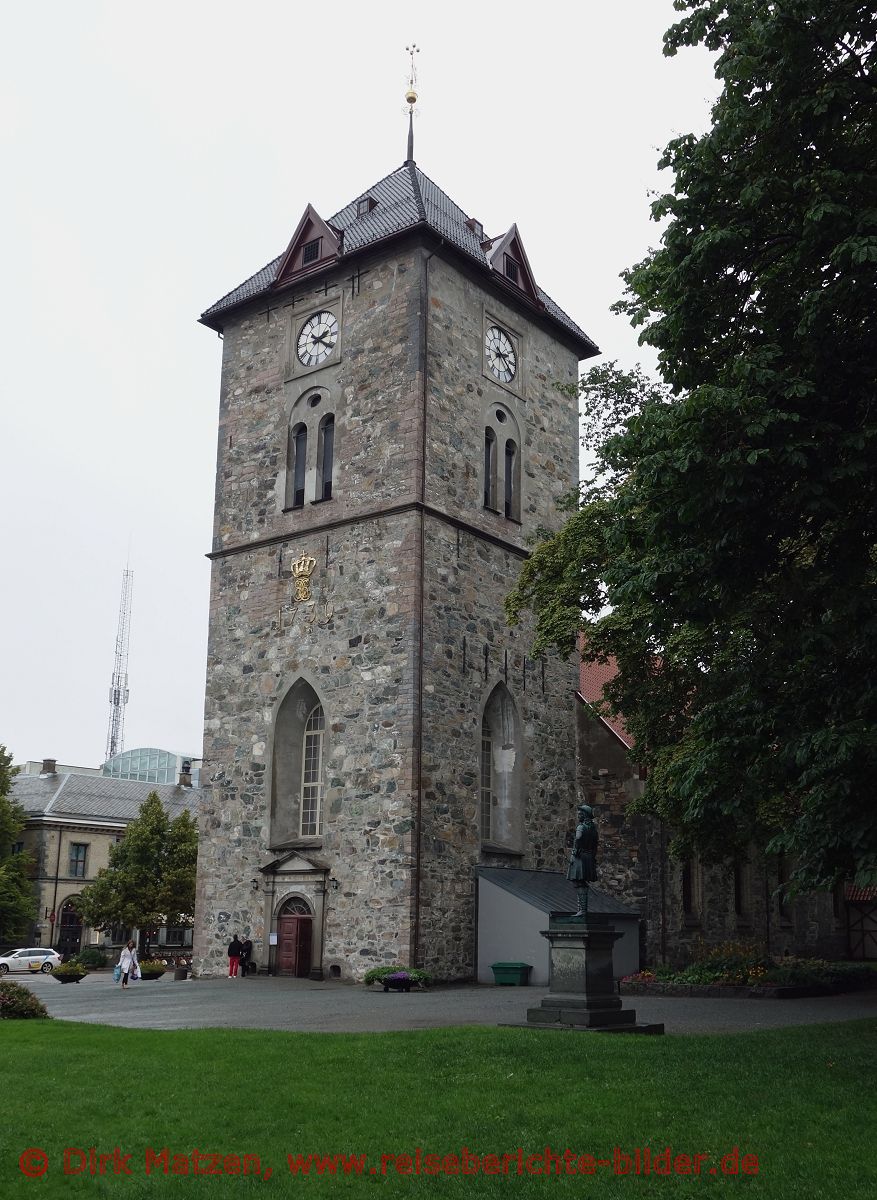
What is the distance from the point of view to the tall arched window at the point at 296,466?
29109mm

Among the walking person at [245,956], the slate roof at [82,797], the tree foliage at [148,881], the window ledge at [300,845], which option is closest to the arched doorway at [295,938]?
the walking person at [245,956]

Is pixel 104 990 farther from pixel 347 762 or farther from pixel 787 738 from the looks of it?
pixel 787 738

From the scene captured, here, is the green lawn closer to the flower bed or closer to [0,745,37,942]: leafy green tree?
the flower bed

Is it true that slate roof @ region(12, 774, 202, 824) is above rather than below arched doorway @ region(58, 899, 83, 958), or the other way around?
above

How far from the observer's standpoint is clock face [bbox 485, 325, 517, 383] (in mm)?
30078

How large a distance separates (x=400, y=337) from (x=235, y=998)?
15.1 m

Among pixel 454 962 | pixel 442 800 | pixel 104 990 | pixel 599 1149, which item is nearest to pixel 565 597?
pixel 442 800

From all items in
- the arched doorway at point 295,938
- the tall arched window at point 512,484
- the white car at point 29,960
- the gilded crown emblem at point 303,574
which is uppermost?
the tall arched window at point 512,484

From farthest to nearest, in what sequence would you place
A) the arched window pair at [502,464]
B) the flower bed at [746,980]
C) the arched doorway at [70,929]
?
the arched doorway at [70,929] < the arched window pair at [502,464] < the flower bed at [746,980]

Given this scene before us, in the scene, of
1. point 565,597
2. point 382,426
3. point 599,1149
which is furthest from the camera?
point 382,426

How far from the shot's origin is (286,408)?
2981 centimetres

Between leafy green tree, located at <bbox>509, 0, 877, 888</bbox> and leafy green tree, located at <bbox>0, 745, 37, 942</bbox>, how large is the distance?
42763 millimetres

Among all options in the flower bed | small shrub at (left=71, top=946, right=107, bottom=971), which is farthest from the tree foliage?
the flower bed

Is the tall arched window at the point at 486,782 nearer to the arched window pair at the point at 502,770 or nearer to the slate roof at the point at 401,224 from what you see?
the arched window pair at the point at 502,770
